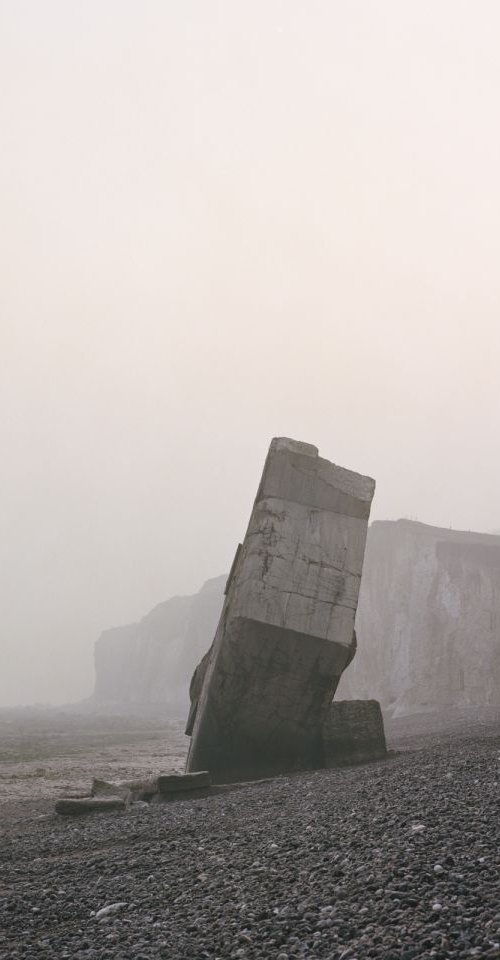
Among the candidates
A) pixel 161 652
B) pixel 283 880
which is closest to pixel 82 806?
pixel 283 880

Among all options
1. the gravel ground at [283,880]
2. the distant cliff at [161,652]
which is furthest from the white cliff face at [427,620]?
the distant cliff at [161,652]

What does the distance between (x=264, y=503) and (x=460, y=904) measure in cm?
737

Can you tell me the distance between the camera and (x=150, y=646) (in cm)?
9825

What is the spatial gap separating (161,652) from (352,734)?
8638 cm

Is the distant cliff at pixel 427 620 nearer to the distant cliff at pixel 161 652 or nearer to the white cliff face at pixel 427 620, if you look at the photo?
the white cliff face at pixel 427 620

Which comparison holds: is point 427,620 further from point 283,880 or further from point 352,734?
point 283,880

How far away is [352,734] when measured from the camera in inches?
410

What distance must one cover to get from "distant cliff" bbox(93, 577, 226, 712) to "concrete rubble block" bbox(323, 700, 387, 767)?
6789 centimetres

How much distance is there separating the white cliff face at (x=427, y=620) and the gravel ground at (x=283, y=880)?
2565 centimetres

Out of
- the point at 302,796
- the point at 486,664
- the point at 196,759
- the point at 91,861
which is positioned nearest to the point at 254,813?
the point at 302,796

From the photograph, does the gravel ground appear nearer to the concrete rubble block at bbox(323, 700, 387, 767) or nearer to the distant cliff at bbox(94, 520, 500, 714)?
the concrete rubble block at bbox(323, 700, 387, 767)

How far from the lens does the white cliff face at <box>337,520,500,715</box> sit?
31281 mm

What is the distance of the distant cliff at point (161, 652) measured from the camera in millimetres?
81500

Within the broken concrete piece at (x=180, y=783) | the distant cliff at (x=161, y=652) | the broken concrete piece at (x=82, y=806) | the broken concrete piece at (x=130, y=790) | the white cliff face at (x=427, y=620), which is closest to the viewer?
the broken concrete piece at (x=82, y=806)
